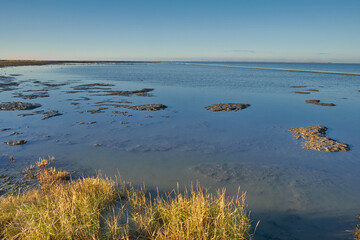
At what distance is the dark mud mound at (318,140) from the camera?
36.1ft

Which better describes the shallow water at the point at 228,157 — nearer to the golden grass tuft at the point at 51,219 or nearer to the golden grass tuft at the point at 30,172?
the golden grass tuft at the point at 30,172

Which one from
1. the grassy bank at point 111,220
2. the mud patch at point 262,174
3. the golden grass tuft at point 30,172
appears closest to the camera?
the grassy bank at point 111,220

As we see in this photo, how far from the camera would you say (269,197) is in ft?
23.6

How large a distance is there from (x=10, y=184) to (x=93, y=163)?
9.52 feet

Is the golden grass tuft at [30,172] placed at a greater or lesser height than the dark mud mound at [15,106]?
lesser

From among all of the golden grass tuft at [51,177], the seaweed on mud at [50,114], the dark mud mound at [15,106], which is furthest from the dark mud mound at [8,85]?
the golden grass tuft at [51,177]

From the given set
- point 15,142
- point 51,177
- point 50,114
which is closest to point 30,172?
point 51,177

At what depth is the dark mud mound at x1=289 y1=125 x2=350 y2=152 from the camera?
11008mm

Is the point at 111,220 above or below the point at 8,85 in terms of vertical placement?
below

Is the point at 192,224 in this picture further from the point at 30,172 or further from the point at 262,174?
the point at 30,172

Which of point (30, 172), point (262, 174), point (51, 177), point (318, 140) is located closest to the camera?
point (51, 177)

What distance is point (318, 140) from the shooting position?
39.6ft

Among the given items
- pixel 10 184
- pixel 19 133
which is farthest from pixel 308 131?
pixel 19 133

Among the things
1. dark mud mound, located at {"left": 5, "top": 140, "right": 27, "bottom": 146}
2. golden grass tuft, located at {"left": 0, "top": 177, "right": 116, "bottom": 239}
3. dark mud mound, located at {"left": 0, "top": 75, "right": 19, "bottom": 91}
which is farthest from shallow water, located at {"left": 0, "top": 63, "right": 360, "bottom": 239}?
dark mud mound, located at {"left": 0, "top": 75, "right": 19, "bottom": 91}
